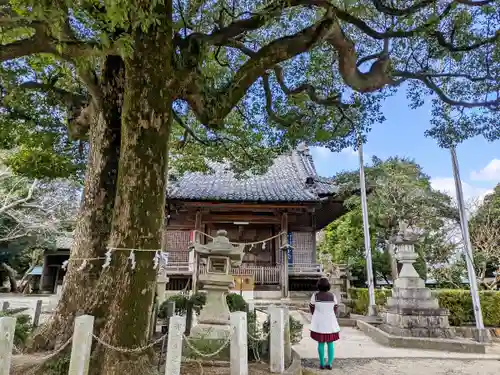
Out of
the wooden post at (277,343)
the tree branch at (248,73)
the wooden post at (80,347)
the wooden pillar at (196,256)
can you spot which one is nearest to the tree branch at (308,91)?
the tree branch at (248,73)

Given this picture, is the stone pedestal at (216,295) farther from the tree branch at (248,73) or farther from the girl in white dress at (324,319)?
the tree branch at (248,73)

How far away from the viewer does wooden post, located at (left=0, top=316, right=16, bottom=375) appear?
2.97 metres

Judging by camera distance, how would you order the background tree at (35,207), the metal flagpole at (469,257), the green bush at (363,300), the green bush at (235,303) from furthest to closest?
the background tree at (35,207)
the green bush at (363,300)
the metal flagpole at (469,257)
the green bush at (235,303)

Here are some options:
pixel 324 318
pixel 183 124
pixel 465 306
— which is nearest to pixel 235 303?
pixel 324 318

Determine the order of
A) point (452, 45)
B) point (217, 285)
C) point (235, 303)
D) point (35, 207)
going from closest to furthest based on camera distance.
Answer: point (452, 45), point (217, 285), point (235, 303), point (35, 207)

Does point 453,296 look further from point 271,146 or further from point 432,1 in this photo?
point 432,1

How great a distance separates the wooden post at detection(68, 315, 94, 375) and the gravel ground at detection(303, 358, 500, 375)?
353cm

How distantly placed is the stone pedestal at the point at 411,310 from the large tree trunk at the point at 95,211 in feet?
25.3

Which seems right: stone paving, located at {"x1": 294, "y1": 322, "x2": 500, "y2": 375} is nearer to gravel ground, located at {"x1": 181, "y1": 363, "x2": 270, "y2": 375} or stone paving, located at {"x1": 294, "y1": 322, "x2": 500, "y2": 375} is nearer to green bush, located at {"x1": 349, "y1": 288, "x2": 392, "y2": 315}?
gravel ground, located at {"x1": 181, "y1": 363, "x2": 270, "y2": 375}

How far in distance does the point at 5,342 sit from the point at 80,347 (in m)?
0.62

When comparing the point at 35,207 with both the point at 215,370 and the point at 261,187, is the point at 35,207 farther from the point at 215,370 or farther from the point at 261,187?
the point at 215,370

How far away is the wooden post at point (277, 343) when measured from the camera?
15.0 ft

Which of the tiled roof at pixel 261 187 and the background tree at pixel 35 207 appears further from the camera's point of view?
the background tree at pixel 35 207

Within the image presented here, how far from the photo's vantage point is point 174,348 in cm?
340
